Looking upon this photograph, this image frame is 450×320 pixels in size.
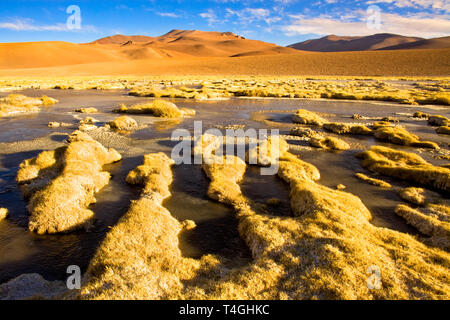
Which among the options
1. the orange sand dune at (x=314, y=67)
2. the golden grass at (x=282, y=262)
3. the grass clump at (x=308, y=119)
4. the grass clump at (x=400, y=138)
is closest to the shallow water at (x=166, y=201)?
the golden grass at (x=282, y=262)

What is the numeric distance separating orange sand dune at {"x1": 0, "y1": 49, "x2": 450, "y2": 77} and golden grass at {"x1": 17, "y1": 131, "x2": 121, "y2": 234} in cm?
11141

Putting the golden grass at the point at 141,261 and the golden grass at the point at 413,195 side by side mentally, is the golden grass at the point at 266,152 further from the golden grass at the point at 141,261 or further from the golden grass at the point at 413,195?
the golden grass at the point at 141,261

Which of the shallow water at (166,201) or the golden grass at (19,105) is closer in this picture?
the shallow water at (166,201)

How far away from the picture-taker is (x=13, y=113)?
31.2 meters

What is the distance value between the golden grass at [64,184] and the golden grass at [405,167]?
16.0m

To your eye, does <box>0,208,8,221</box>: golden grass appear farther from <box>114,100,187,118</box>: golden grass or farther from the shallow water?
<box>114,100,187,118</box>: golden grass

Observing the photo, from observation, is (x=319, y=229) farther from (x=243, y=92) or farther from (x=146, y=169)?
(x=243, y=92)

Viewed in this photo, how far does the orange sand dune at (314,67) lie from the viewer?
4218 inches

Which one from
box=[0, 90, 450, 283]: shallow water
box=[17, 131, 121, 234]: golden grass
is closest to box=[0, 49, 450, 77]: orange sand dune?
box=[0, 90, 450, 283]: shallow water

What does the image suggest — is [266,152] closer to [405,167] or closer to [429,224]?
[405,167]

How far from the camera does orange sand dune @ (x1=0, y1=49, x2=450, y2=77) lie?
107144 millimetres

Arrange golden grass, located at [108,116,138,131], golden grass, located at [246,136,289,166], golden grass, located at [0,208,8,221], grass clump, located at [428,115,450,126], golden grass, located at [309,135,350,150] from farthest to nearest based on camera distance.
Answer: grass clump, located at [428,115,450,126] → golden grass, located at [108,116,138,131] → golden grass, located at [309,135,350,150] → golden grass, located at [246,136,289,166] → golden grass, located at [0,208,8,221]

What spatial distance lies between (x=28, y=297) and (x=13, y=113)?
33.3 metres

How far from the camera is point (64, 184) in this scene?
11211 millimetres
